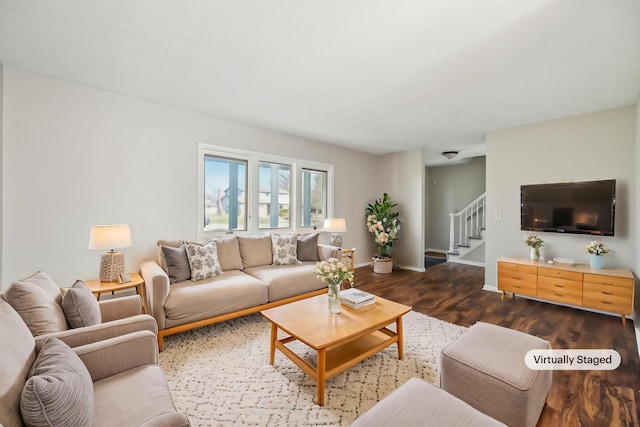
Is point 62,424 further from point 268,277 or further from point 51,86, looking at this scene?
point 51,86

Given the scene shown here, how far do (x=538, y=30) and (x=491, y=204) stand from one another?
2.89 meters

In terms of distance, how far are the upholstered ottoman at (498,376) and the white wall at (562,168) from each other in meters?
2.76

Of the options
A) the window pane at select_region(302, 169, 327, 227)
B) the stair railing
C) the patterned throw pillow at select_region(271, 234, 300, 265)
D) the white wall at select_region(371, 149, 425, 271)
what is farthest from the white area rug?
the stair railing

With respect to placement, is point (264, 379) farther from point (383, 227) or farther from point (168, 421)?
point (383, 227)

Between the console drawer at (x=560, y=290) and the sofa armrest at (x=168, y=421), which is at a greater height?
the sofa armrest at (x=168, y=421)

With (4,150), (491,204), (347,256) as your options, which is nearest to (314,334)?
(347,256)

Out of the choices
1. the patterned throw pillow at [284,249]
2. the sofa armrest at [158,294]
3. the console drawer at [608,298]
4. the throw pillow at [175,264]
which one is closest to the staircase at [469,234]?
the console drawer at [608,298]

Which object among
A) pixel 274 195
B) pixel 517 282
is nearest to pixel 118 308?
pixel 274 195

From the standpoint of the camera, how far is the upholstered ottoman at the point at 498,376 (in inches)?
55.7

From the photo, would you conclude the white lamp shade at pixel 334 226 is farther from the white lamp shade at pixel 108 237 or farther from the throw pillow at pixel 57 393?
the throw pillow at pixel 57 393

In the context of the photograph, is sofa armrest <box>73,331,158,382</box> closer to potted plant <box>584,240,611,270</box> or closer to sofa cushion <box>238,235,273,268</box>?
sofa cushion <box>238,235,273,268</box>

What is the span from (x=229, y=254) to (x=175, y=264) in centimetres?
67

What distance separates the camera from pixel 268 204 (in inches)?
175

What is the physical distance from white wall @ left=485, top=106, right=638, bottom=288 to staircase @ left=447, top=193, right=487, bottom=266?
7.03 feet
